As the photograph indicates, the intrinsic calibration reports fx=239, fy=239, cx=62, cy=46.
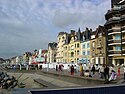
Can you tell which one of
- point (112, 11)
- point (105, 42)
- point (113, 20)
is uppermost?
point (112, 11)

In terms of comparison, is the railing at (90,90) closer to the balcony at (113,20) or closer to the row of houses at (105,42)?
the row of houses at (105,42)

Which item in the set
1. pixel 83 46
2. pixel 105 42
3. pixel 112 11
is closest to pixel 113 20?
pixel 112 11

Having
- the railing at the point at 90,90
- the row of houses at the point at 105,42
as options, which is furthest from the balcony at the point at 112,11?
the railing at the point at 90,90

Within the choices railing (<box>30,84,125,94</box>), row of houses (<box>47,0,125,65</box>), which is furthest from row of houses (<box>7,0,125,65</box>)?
railing (<box>30,84,125,94</box>)

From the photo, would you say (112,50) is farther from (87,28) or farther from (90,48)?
(87,28)

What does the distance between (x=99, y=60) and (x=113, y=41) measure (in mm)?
9453

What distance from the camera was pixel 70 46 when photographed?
96.8 meters

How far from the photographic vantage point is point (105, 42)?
71438 millimetres

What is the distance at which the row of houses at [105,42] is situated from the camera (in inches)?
2537

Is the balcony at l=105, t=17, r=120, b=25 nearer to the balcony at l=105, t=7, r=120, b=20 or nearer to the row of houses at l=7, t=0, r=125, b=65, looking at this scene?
the row of houses at l=7, t=0, r=125, b=65

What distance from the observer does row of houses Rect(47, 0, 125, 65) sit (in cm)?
6444

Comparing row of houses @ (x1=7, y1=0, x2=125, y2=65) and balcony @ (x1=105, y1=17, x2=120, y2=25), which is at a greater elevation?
balcony @ (x1=105, y1=17, x2=120, y2=25)

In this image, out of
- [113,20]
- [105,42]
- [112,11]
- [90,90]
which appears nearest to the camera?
[90,90]

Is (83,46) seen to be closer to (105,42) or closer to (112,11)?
(105,42)
